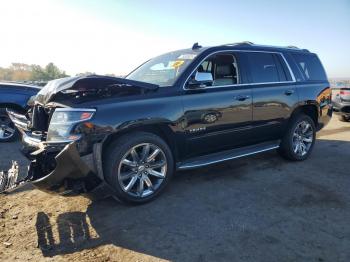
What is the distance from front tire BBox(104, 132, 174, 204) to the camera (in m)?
3.69

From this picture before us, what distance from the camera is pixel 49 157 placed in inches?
136

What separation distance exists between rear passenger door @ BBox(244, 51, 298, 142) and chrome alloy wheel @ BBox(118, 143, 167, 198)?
1.84m

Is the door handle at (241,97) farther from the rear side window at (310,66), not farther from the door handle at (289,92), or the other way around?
the rear side window at (310,66)

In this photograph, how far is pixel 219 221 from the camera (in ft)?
11.7

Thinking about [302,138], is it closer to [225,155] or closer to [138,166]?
[225,155]

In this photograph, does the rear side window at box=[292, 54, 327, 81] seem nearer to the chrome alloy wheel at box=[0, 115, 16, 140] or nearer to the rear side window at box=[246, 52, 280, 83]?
the rear side window at box=[246, 52, 280, 83]

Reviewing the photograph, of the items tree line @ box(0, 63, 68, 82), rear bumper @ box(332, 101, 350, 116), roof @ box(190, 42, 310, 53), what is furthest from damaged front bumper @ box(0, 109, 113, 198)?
tree line @ box(0, 63, 68, 82)

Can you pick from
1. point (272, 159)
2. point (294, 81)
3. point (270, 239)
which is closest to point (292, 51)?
point (294, 81)

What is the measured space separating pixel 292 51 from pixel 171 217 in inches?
157

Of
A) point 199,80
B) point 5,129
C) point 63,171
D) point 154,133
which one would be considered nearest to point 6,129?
point 5,129

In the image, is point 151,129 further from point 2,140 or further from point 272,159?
point 2,140

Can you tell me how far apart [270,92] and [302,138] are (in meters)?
1.32

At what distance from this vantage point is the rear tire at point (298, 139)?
225 inches

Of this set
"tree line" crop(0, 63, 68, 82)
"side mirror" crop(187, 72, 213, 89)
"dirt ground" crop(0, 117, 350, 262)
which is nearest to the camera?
"dirt ground" crop(0, 117, 350, 262)
